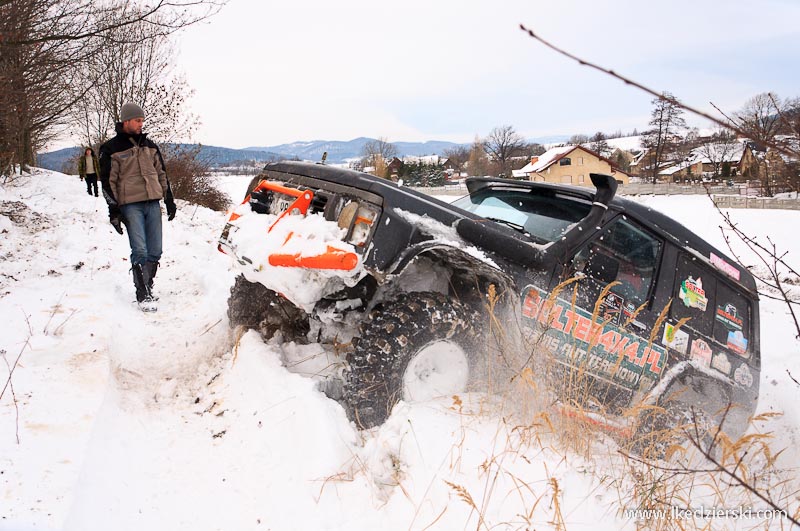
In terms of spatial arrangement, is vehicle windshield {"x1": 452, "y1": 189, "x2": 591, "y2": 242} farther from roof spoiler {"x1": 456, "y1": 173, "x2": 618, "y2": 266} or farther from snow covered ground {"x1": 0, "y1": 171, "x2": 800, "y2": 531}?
snow covered ground {"x1": 0, "y1": 171, "x2": 800, "y2": 531}

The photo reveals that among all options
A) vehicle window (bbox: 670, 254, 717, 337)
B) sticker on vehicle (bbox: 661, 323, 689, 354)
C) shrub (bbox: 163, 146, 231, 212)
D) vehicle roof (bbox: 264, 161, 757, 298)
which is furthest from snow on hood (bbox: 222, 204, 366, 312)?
shrub (bbox: 163, 146, 231, 212)

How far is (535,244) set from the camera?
292 centimetres

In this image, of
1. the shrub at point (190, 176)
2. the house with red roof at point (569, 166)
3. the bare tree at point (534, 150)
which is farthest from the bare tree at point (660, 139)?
the shrub at point (190, 176)

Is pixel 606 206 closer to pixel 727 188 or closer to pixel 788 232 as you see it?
pixel 788 232

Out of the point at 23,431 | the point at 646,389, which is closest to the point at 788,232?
the point at 646,389

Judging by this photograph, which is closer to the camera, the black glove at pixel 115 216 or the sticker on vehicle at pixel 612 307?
the sticker on vehicle at pixel 612 307

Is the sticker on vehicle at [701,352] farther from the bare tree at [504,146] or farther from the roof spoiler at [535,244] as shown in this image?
the bare tree at [504,146]

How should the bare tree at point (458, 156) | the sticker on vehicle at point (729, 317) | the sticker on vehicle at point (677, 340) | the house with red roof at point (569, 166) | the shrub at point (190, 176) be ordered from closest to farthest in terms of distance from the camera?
the sticker on vehicle at point (677, 340)
the sticker on vehicle at point (729, 317)
the shrub at point (190, 176)
the house with red roof at point (569, 166)
the bare tree at point (458, 156)

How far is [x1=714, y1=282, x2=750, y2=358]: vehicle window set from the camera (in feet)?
12.1

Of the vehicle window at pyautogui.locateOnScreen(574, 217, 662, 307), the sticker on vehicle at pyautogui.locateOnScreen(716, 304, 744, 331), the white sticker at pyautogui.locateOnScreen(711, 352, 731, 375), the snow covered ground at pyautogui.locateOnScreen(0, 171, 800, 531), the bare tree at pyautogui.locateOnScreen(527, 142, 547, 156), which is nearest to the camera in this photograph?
the snow covered ground at pyautogui.locateOnScreen(0, 171, 800, 531)

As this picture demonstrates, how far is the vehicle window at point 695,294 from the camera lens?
343 centimetres

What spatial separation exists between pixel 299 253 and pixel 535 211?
1817 millimetres

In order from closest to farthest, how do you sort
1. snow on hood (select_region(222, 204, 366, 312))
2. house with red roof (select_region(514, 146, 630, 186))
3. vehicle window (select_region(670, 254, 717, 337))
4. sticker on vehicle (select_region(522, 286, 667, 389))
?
snow on hood (select_region(222, 204, 366, 312))
sticker on vehicle (select_region(522, 286, 667, 389))
vehicle window (select_region(670, 254, 717, 337))
house with red roof (select_region(514, 146, 630, 186))

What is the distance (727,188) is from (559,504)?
44.1m
